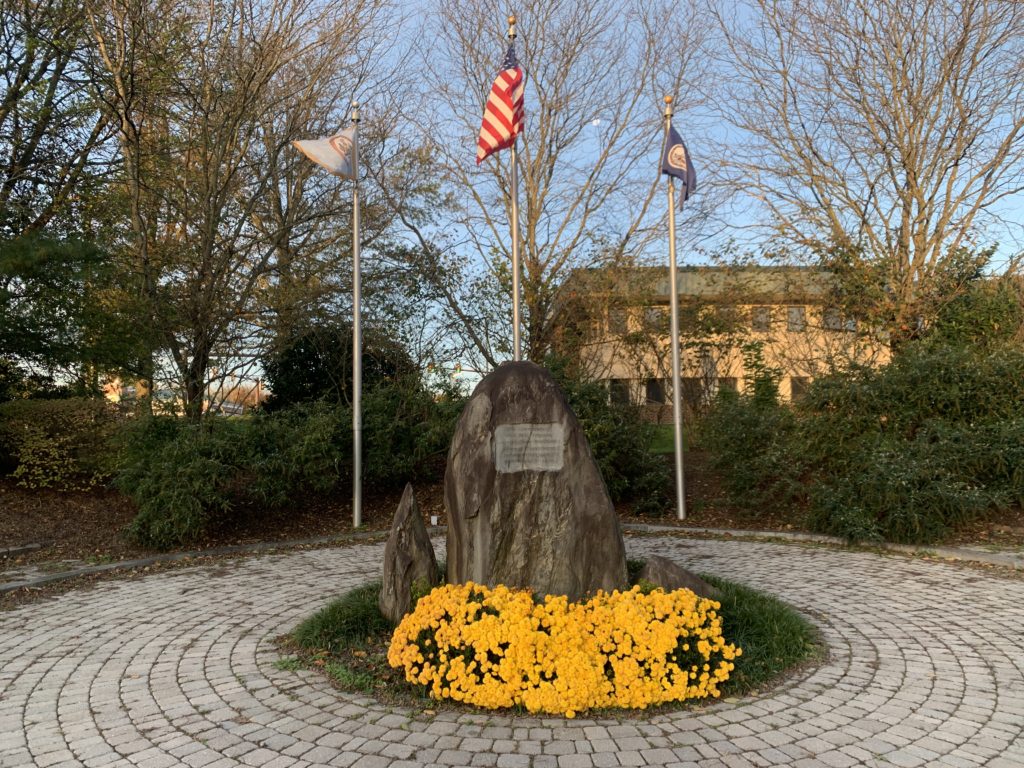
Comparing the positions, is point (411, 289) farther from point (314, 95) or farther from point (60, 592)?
point (60, 592)

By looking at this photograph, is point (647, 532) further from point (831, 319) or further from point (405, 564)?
point (831, 319)

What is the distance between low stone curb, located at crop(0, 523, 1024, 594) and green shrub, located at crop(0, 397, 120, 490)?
2.03 m

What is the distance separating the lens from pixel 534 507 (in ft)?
17.4

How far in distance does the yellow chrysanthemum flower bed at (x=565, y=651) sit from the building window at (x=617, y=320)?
12.7 meters

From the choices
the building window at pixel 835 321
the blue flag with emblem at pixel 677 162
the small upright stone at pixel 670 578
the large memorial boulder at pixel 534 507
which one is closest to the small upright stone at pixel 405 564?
the large memorial boulder at pixel 534 507

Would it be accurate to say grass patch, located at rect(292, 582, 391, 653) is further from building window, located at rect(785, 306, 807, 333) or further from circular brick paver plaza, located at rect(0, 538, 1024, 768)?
building window, located at rect(785, 306, 807, 333)

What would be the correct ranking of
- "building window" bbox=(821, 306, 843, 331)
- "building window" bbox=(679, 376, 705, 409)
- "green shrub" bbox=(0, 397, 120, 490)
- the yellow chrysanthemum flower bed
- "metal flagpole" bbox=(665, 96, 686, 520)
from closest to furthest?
the yellow chrysanthemum flower bed < "green shrub" bbox=(0, 397, 120, 490) < "metal flagpole" bbox=(665, 96, 686, 520) < "building window" bbox=(821, 306, 843, 331) < "building window" bbox=(679, 376, 705, 409)

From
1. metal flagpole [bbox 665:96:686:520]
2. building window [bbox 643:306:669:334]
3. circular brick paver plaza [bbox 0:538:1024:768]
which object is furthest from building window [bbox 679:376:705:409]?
circular brick paver plaza [bbox 0:538:1024:768]

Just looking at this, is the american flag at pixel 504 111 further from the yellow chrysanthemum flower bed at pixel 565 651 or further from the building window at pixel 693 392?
the building window at pixel 693 392

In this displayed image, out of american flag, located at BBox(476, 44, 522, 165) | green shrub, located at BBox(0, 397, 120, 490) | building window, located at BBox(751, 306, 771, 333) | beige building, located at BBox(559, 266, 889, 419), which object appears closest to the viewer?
american flag, located at BBox(476, 44, 522, 165)

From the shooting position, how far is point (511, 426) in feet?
17.7

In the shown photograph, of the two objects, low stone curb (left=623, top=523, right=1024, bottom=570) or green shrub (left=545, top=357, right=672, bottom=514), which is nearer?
low stone curb (left=623, top=523, right=1024, bottom=570)

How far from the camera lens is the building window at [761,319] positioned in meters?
17.3

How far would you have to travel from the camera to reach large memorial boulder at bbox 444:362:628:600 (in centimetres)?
531
